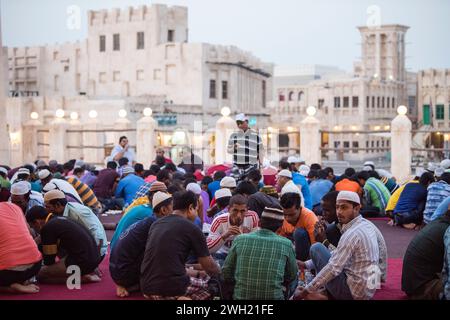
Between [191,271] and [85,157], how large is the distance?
3109 cm

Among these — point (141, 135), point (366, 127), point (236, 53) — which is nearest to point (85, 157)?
point (141, 135)

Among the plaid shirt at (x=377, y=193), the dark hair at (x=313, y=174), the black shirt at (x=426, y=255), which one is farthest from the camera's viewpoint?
the dark hair at (x=313, y=174)

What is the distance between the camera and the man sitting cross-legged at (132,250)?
817cm

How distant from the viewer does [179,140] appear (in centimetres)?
3058

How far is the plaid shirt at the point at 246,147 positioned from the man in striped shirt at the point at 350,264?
20.7 feet

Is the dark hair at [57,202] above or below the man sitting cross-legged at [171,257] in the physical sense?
above

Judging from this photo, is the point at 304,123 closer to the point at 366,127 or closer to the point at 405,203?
the point at 405,203

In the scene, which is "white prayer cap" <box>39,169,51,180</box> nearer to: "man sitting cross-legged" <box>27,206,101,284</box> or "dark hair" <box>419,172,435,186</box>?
"man sitting cross-legged" <box>27,206,101,284</box>

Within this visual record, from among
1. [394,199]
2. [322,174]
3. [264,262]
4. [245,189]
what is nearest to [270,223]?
[264,262]

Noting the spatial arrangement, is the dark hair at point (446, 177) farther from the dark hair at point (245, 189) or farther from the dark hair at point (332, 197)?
the dark hair at point (332, 197)

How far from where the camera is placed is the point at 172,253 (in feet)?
24.6

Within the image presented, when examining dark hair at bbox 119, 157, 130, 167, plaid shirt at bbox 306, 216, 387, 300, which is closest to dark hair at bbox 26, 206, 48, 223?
plaid shirt at bbox 306, 216, 387, 300

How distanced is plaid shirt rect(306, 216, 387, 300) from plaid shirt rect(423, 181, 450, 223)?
5.11 m

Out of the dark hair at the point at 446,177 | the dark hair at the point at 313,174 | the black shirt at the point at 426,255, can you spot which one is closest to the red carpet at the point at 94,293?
the black shirt at the point at 426,255
